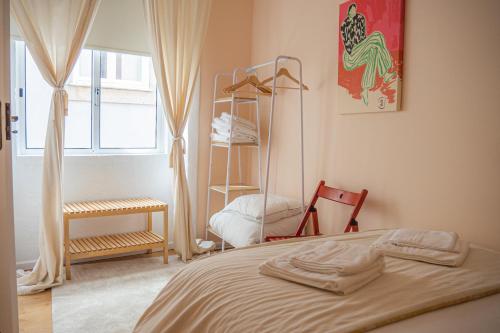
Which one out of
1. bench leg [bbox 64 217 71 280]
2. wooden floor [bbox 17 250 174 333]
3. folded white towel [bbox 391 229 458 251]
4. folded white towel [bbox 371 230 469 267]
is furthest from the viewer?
bench leg [bbox 64 217 71 280]

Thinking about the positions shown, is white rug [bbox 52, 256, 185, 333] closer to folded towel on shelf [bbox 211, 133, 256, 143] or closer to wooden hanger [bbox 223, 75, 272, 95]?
folded towel on shelf [bbox 211, 133, 256, 143]

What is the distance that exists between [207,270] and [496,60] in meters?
1.56

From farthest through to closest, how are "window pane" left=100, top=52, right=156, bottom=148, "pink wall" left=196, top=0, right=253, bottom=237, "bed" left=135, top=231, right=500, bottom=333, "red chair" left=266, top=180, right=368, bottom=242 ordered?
"pink wall" left=196, top=0, right=253, bottom=237 → "window pane" left=100, top=52, right=156, bottom=148 → "red chair" left=266, top=180, right=368, bottom=242 → "bed" left=135, top=231, right=500, bottom=333

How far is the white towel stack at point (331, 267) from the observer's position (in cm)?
127

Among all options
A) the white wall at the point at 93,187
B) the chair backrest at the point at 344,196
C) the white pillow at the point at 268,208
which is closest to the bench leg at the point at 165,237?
the white wall at the point at 93,187

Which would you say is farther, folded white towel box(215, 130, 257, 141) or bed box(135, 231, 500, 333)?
folded white towel box(215, 130, 257, 141)

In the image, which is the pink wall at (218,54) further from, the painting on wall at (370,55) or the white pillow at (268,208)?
the painting on wall at (370,55)

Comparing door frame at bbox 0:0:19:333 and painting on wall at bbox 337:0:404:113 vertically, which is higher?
painting on wall at bbox 337:0:404:113

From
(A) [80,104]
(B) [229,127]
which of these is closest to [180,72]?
(B) [229,127]

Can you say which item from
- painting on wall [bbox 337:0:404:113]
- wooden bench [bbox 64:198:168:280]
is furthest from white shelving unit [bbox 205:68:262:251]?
painting on wall [bbox 337:0:404:113]

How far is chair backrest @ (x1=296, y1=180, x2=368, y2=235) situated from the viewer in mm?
2463

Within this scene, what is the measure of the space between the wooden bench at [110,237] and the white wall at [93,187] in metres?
0.08

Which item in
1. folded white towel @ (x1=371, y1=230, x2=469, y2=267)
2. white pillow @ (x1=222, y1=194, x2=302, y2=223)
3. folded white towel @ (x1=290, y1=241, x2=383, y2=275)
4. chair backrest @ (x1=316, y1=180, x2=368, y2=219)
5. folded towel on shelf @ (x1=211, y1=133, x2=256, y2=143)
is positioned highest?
folded towel on shelf @ (x1=211, y1=133, x2=256, y2=143)

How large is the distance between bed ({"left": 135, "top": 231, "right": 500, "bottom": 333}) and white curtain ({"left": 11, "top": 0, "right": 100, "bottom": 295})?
1690 millimetres
